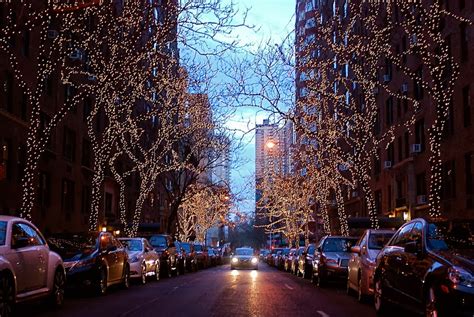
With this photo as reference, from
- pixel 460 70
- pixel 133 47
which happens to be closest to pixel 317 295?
pixel 133 47

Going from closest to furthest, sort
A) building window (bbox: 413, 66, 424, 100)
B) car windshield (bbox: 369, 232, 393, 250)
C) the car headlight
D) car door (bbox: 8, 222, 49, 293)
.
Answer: the car headlight < car door (bbox: 8, 222, 49, 293) < car windshield (bbox: 369, 232, 393, 250) < building window (bbox: 413, 66, 424, 100)

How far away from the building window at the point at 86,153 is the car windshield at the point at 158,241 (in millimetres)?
15360

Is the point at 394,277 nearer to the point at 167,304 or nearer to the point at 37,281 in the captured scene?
the point at 167,304

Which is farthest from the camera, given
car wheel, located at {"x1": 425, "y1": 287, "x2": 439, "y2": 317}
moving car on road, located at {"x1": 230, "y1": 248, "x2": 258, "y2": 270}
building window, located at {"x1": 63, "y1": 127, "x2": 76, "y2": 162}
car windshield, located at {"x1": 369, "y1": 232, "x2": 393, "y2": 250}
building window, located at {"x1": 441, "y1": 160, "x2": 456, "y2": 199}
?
moving car on road, located at {"x1": 230, "y1": 248, "x2": 258, "y2": 270}

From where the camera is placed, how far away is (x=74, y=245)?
16.9m

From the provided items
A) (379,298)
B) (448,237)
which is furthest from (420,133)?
(448,237)

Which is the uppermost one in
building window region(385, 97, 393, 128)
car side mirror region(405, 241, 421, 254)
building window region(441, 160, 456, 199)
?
building window region(385, 97, 393, 128)

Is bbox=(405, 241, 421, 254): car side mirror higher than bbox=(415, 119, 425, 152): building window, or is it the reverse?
bbox=(415, 119, 425, 152): building window

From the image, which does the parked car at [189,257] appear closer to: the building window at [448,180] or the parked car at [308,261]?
the parked car at [308,261]

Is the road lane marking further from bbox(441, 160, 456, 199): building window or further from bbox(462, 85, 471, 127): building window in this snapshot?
bbox(441, 160, 456, 199): building window

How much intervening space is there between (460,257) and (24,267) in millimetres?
6889

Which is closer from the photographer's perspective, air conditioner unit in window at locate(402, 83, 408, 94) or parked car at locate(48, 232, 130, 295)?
parked car at locate(48, 232, 130, 295)

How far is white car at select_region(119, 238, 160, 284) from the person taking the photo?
21.2 meters

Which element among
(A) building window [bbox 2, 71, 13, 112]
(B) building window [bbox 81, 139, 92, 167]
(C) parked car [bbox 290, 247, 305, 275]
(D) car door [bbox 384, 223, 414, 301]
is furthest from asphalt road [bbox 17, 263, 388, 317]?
(B) building window [bbox 81, 139, 92, 167]
